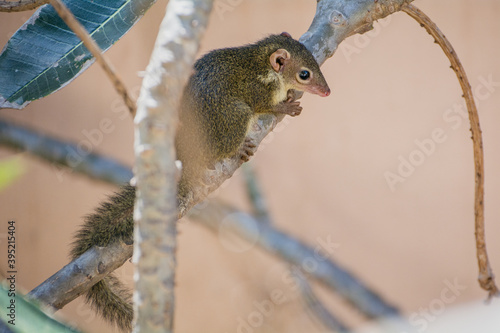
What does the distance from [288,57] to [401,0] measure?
24.6 inches

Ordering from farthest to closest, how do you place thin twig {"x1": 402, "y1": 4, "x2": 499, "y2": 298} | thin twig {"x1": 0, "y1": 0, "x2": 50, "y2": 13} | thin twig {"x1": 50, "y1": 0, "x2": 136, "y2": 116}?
thin twig {"x1": 402, "y1": 4, "x2": 499, "y2": 298}, thin twig {"x1": 0, "y1": 0, "x2": 50, "y2": 13}, thin twig {"x1": 50, "y1": 0, "x2": 136, "y2": 116}

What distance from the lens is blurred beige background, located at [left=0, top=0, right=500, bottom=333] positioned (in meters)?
3.96

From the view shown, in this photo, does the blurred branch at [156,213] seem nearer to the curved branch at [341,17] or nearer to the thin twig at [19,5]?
the thin twig at [19,5]

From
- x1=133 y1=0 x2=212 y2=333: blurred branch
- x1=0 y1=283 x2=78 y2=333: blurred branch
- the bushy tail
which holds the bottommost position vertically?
the bushy tail

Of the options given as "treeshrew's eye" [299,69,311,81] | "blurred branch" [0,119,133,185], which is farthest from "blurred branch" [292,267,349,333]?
"treeshrew's eye" [299,69,311,81]

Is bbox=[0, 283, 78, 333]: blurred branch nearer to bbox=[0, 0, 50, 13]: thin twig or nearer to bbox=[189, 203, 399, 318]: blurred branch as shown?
bbox=[0, 0, 50, 13]: thin twig

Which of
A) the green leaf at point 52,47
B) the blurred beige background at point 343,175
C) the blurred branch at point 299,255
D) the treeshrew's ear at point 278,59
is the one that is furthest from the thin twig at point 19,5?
the blurred beige background at point 343,175

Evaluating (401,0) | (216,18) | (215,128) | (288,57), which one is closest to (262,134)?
(215,128)

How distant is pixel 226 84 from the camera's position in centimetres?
237

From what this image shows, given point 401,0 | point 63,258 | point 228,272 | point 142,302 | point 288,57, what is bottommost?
point 63,258

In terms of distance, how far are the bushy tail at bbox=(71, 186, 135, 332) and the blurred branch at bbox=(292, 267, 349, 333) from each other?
70.9 inches

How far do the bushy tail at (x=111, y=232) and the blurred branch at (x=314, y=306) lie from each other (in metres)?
1.80

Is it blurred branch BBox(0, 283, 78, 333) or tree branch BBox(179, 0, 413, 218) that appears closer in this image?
blurred branch BBox(0, 283, 78, 333)

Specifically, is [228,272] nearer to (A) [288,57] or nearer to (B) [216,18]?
(B) [216,18]
